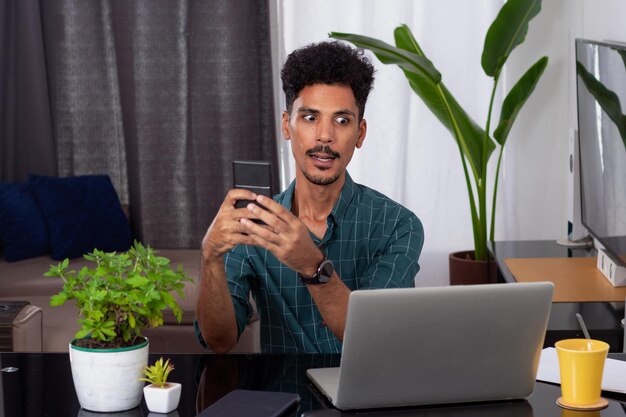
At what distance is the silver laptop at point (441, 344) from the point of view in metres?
1.38

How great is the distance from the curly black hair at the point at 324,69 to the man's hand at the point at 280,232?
42cm

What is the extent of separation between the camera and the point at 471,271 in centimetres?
398

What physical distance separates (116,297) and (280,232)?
34 cm

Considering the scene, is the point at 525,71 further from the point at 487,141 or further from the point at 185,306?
the point at 185,306

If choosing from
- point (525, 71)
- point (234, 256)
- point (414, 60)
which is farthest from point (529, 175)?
point (234, 256)

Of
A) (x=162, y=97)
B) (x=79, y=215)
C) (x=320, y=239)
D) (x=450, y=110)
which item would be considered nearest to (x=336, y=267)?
(x=320, y=239)

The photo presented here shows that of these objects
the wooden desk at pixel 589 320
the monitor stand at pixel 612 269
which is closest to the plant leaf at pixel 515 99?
the wooden desk at pixel 589 320

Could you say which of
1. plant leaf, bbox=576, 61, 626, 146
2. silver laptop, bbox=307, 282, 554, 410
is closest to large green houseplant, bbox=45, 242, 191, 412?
silver laptop, bbox=307, 282, 554, 410

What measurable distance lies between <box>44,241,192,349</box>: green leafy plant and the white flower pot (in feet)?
0.28

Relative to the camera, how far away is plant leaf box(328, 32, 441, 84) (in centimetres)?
358

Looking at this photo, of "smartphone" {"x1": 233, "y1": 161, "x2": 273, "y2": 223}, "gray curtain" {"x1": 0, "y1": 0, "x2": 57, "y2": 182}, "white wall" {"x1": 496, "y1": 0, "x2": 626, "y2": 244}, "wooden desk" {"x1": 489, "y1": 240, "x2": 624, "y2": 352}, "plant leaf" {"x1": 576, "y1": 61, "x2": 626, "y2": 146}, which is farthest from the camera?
"gray curtain" {"x1": 0, "y1": 0, "x2": 57, "y2": 182}

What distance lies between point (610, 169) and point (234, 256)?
1.22m

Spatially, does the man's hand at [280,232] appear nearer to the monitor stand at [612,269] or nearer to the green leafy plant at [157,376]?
the green leafy plant at [157,376]

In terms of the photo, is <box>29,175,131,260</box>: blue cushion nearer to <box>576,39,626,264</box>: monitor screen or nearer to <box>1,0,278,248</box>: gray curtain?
<box>1,0,278,248</box>: gray curtain
